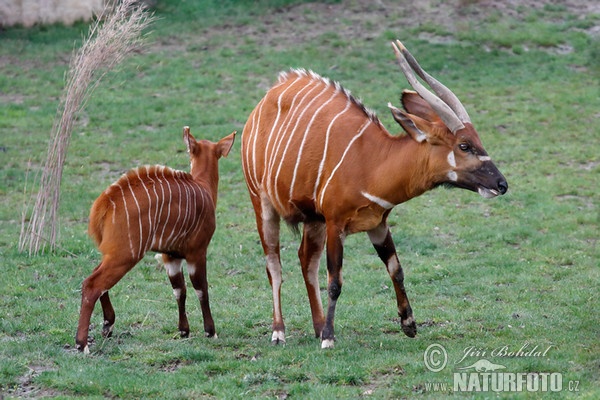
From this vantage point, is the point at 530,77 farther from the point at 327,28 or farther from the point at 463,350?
the point at 463,350

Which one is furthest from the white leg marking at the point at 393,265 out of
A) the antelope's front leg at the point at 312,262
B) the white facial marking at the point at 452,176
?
the white facial marking at the point at 452,176

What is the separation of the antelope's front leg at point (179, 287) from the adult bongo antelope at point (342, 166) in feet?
2.54

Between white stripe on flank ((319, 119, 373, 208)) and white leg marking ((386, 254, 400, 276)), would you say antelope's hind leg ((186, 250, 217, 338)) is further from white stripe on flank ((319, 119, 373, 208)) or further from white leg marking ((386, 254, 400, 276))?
white leg marking ((386, 254, 400, 276))

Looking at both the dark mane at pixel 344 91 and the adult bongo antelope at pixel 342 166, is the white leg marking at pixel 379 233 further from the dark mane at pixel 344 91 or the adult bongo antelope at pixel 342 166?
the dark mane at pixel 344 91

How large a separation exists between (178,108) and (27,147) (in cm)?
270

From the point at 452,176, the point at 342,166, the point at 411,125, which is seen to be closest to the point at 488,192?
the point at 452,176

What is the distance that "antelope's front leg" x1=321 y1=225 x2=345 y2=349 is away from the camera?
7.41 metres

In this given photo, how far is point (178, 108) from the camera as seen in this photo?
15961 millimetres

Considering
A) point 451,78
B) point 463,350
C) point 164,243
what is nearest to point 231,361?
point 164,243

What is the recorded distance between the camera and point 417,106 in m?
7.52

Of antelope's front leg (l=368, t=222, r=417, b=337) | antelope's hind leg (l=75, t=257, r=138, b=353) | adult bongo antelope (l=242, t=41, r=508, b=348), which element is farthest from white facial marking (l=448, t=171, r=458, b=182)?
antelope's hind leg (l=75, t=257, r=138, b=353)

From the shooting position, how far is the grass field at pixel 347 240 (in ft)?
Answer: 22.5

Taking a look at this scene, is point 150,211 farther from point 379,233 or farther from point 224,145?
point 379,233

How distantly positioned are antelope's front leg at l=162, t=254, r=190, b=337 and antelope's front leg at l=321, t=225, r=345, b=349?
4.22 feet
